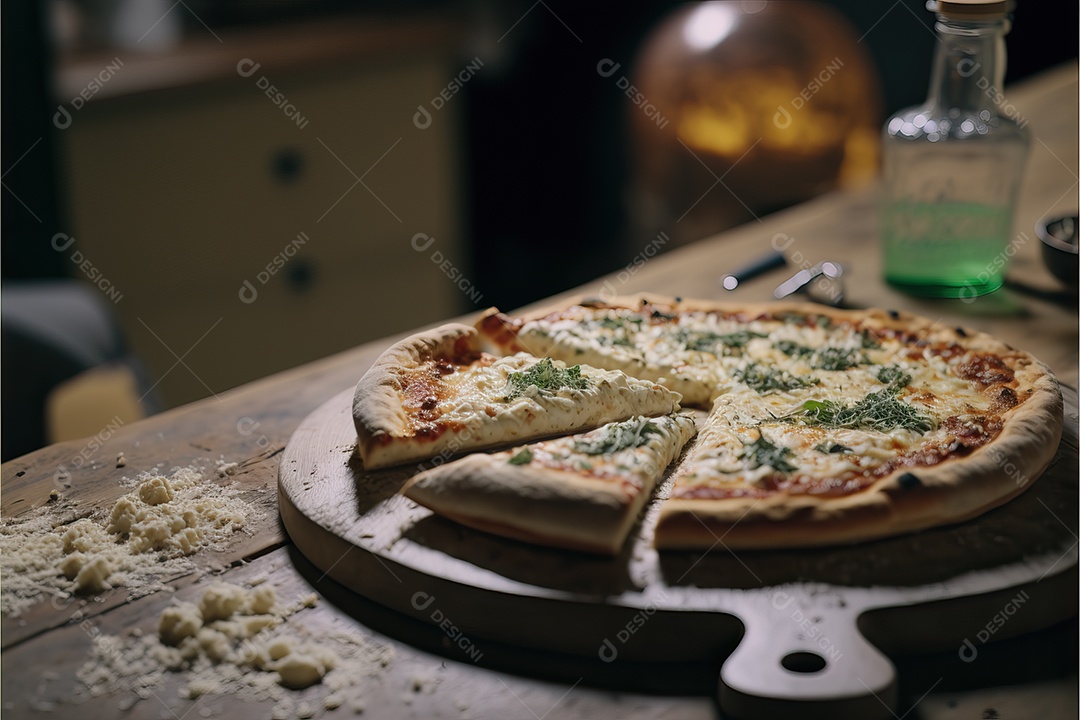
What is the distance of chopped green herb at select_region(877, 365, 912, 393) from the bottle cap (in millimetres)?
1144

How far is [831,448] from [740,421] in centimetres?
27

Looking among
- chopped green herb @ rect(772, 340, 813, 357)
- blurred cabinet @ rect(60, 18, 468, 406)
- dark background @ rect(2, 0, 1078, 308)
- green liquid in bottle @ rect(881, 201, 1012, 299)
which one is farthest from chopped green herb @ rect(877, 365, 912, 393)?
dark background @ rect(2, 0, 1078, 308)

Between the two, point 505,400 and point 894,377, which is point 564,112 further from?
point 505,400

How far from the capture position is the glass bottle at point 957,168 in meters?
3.36

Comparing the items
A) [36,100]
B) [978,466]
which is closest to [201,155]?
[36,100]

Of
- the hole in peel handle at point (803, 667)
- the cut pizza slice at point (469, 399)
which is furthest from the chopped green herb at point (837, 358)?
the hole in peel handle at point (803, 667)

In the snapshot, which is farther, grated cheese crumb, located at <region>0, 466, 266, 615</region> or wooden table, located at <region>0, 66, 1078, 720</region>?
grated cheese crumb, located at <region>0, 466, 266, 615</region>

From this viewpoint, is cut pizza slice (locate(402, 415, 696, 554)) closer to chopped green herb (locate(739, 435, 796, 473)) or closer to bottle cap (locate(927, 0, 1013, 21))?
chopped green herb (locate(739, 435, 796, 473))

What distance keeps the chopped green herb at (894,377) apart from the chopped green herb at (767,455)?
1.72 ft

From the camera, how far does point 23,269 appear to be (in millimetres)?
5449

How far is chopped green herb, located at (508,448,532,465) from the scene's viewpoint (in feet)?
7.42

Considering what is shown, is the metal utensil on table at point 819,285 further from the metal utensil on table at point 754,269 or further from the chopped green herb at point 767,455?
the chopped green herb at point 767,455

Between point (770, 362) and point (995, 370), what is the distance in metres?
0.58

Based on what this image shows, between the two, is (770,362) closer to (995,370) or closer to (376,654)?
(995,370)
